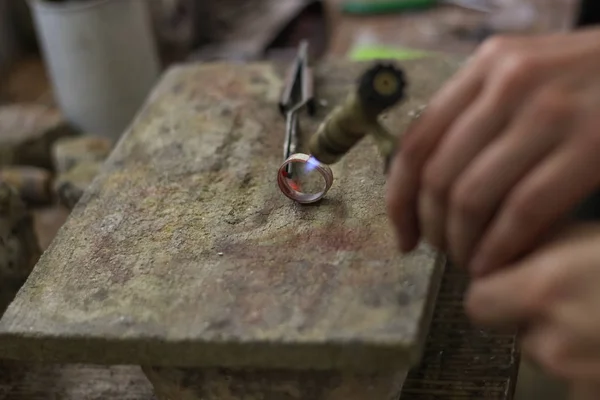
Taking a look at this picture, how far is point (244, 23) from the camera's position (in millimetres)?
2133

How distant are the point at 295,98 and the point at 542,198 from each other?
58 centimetres

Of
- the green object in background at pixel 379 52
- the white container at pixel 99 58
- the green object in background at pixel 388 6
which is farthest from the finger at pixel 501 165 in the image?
the green object in background at pixel 388 6

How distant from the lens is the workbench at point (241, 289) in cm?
73

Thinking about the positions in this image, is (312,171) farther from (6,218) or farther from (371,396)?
(6,218)

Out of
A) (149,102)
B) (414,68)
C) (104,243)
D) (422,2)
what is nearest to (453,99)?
(104,243)

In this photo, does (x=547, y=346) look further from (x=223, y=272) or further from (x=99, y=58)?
(x=99, y=58)

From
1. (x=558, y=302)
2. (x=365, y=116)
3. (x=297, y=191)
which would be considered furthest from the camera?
(x=297, y=191)

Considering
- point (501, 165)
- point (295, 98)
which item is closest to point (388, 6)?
point (295, 98)

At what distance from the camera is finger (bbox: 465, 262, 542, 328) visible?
0.61m

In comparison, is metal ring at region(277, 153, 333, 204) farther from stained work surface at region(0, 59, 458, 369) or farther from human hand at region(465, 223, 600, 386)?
human hand at region(465, 223, 600, 386)

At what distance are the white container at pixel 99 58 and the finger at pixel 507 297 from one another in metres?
1.22

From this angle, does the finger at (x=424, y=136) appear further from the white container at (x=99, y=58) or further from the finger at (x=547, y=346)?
the white container at (x=99, y=58)

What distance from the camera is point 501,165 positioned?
2.04 feet

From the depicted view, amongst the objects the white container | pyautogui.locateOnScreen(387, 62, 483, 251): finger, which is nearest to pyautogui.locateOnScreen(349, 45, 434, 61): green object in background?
the white container
